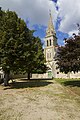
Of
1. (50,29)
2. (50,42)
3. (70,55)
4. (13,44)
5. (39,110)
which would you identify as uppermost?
(50,29)

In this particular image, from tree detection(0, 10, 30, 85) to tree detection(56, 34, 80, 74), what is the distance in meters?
4.19

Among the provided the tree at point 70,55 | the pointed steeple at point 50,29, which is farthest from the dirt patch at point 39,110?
the pointed steeple at point 50,29

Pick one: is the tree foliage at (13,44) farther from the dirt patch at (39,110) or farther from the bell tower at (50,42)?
the bell tower at (50,42)

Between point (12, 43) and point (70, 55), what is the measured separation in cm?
652

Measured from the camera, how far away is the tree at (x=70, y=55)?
2041cm

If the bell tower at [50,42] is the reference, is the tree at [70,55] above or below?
below

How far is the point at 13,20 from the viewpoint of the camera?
21.1 m

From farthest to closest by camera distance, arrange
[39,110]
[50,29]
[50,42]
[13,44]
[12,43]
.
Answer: [50,29]
[50,42]
[13,44]
[12,43]
[39,110]

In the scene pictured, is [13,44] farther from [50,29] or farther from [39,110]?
[50,29]

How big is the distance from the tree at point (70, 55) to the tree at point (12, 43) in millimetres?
4187

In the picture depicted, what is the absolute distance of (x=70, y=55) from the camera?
69.1 ft

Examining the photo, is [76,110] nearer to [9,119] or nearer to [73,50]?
[9,119]

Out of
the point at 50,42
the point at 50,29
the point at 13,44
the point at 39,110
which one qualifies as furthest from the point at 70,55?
the point at 50,29

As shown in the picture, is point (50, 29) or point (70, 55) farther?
point (50, 29)
